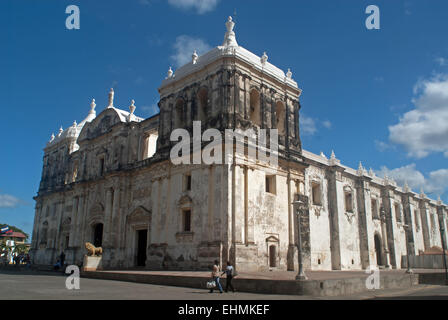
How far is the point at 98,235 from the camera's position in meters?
28.6

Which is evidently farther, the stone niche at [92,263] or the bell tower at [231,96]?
the stone niche at [92,263]

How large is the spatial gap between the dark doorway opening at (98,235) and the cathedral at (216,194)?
0.08 m

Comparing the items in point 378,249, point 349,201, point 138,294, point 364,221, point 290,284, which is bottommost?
point 138,294

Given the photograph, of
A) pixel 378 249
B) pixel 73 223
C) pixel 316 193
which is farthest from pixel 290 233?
pixel 73 223

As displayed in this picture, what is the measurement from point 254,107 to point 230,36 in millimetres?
4573

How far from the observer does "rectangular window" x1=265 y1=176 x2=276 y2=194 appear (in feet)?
73.3

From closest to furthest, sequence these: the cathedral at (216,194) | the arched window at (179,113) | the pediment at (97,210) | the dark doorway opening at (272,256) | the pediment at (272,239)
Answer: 1. the cathedral at (216,194)
2. the pediment at (272,239)
3. the dark doorway opening at (272,256)
4. the arched window at (179,113)
5. the pediment at (97,210)

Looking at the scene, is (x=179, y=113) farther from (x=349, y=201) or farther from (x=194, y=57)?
(x=349, y=201)

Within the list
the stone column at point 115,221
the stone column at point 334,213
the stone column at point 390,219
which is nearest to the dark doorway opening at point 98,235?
the stone column at point 115,221

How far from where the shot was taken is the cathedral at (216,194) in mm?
19953

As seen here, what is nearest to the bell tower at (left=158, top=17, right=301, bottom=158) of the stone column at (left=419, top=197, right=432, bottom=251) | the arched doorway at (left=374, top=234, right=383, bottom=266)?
the arched doorway at (left=374, top=234, right=383, bottom=266)

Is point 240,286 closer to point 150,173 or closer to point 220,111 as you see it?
point 220,111

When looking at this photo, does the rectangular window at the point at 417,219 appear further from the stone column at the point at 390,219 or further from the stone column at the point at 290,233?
the stone column at the point at 290,233
